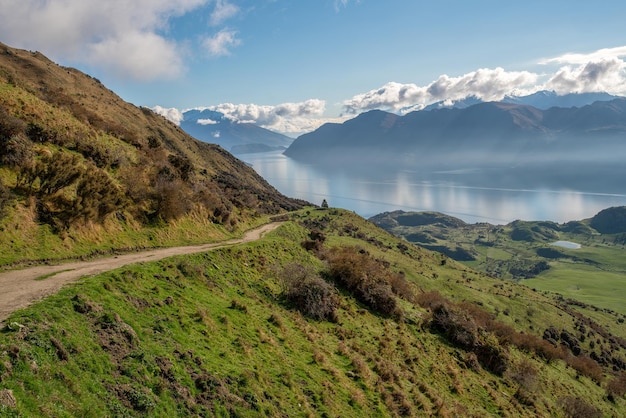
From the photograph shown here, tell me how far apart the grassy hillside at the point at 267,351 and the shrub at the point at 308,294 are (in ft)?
0.35

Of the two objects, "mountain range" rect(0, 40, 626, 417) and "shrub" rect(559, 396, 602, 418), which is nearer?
"mountain range" rect(0, 40, 626, 417)

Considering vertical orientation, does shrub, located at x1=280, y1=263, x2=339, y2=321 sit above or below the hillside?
below

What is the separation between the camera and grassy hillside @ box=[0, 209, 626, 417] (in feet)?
38.2

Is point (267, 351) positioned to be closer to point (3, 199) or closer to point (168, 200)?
point (3, 199)

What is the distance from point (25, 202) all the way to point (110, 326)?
47.8 feet

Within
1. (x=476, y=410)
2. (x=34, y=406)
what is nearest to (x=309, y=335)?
(x=476, y=410)

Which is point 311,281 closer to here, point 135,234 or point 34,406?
point 135,234

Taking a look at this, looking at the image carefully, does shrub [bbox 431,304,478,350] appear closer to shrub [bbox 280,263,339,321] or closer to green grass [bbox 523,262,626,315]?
shrub [bbox 280,263,339,321]

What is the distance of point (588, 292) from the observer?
170375mm

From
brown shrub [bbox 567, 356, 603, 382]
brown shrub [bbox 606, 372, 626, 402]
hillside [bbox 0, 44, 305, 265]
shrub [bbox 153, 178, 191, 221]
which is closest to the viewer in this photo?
hillside [bbox 0, 44, 305, 265]

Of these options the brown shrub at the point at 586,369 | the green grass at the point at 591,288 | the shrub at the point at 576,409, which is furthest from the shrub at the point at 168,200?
the green grass at the point at 591,288

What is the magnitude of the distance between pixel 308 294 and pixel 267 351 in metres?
8.68

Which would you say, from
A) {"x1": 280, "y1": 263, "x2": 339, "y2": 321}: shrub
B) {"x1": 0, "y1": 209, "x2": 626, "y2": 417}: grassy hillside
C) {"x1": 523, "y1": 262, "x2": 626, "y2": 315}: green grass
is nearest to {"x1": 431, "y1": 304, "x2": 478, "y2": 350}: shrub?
{"x1": 0, "y1": 209, "x2": 626, "y2": 417}: grassy hillside

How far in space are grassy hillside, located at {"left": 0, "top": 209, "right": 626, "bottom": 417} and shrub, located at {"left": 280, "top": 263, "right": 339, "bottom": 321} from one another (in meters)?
0.11
